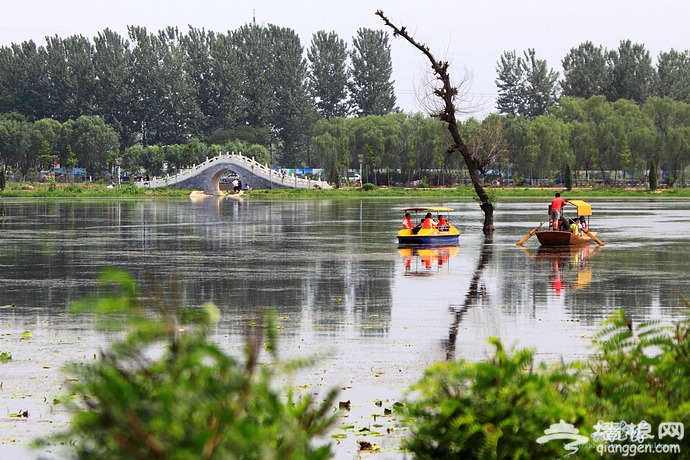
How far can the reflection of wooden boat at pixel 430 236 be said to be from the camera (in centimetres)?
2773

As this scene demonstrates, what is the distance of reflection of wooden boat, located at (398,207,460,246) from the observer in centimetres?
2773

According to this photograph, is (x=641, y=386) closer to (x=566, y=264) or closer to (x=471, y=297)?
(x=471, y=297)

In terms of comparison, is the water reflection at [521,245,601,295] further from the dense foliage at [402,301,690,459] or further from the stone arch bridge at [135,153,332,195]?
the stone arch bridge at [135,153,332,195]

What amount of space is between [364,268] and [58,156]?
9213 cm

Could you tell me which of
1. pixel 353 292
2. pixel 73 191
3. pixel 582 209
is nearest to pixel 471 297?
pixel 353 292

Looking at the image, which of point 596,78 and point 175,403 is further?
point 596,78

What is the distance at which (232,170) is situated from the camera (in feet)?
304

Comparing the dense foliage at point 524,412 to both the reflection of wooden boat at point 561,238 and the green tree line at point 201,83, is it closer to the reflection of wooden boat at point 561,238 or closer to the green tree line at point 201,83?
the reflection of wooden boat at point 561,238

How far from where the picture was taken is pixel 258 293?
16.4 meters

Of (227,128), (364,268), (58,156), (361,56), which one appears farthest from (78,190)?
(364,268)

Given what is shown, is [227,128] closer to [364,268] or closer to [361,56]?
[361,56]

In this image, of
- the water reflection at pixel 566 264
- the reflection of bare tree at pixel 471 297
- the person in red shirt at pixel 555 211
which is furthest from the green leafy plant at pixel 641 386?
the person in red shirt at pixel 555 211

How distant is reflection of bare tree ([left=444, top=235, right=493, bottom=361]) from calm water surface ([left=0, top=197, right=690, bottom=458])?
2 centimetres

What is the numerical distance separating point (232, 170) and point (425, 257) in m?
69.6
